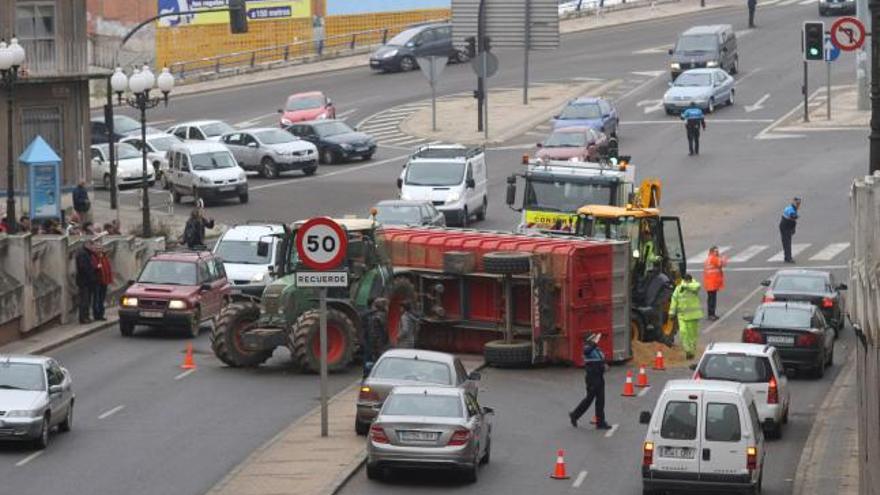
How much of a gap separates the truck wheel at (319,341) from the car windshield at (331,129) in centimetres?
2990

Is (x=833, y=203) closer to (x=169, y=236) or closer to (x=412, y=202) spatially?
(x=412, y=202)

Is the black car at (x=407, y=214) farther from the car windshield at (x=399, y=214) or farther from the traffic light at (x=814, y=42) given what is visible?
the traffic light at (x=814, y=42)

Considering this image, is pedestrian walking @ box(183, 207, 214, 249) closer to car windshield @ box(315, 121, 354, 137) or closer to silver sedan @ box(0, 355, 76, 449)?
car windshield @ box(315, 121, 354, 137)

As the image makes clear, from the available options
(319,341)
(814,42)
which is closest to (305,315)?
(319,341)

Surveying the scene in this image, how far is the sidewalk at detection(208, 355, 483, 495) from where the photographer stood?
85.3 feet

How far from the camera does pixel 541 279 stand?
116 feet

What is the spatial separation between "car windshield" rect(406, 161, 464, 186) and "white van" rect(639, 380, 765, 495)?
1100 inches

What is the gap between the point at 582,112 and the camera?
208 ft

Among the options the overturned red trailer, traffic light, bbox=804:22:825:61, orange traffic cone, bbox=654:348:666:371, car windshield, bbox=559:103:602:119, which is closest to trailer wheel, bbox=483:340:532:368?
the overturned red trailer

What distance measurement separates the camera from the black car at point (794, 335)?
35375 mm

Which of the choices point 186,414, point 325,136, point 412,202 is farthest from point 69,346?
point 325,136

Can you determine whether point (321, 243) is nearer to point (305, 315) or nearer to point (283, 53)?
point (305, 315)

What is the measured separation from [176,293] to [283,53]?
5071 centimetres

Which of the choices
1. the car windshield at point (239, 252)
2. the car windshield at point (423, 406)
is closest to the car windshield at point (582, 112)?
the car windshield at point (239, 252)
